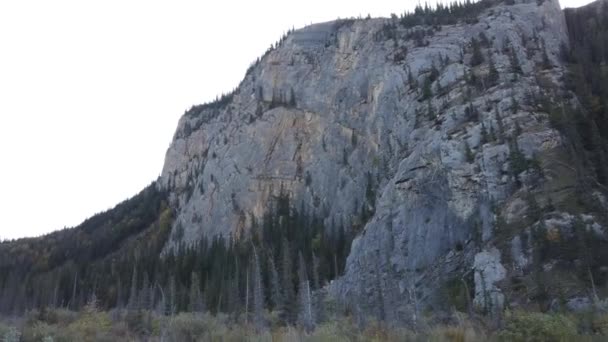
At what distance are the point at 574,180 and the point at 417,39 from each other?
54387 millimetres

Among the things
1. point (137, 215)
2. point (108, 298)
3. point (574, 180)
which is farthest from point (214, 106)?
point (574, 180)

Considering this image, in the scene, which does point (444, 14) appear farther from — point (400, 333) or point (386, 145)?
point (400, 333)

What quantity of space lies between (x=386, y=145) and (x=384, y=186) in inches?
486

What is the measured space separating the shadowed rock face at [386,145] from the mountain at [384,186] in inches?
10.9

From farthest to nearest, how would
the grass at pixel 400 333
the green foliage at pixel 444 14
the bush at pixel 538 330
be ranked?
1. the green foliage at pixel 444 14
2. the grass at pixel 400 333
3. the bush at pixel 538 330

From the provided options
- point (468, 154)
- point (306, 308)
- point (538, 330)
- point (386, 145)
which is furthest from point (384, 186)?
point (538, 330)

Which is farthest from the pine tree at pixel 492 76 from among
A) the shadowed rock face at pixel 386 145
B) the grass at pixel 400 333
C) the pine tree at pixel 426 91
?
the grass at pixel 400 333

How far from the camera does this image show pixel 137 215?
14438 cm

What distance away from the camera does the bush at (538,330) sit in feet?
38.5

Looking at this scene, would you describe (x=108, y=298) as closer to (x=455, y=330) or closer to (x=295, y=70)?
(x=295, y=70)

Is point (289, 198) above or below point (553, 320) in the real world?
above

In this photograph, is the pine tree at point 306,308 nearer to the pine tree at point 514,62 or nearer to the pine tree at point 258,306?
the pine tree at point 258,306

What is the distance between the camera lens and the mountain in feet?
129

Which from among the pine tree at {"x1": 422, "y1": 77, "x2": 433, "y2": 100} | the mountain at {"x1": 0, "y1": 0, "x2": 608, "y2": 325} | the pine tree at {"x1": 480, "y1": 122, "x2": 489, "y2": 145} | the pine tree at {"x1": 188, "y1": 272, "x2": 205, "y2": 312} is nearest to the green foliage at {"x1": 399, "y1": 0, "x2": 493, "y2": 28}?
the mountain at {"x1": 0, "y1": 0, "x2": 608, "y2": 325}
